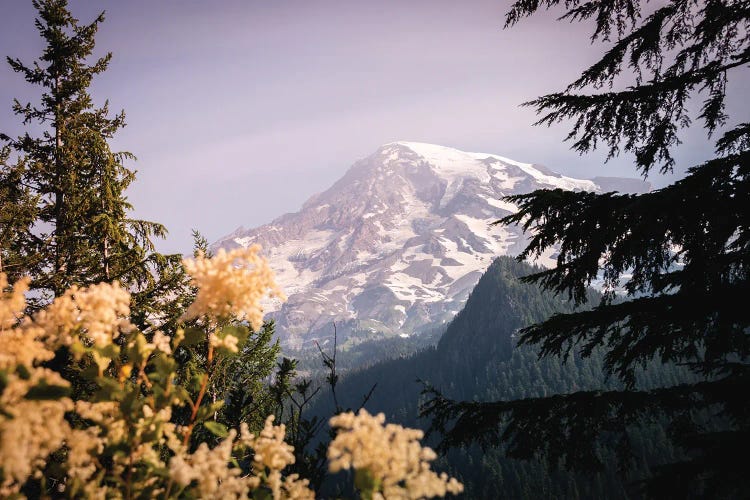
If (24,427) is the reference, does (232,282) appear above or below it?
above

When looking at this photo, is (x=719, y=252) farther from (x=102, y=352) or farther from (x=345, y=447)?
(x=102, y=352)

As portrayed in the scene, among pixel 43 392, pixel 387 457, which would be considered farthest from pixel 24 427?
pixel 387 457

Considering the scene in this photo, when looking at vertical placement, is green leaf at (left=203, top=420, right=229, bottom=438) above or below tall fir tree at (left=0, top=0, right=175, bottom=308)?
below

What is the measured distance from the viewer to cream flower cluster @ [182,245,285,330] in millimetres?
1604

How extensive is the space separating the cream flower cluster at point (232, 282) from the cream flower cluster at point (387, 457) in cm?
60

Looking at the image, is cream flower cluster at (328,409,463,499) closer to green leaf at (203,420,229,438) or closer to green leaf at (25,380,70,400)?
green leaf at (203,420,229,438)

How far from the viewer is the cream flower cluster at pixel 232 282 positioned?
1.60 meters

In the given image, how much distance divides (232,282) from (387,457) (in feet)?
3.00

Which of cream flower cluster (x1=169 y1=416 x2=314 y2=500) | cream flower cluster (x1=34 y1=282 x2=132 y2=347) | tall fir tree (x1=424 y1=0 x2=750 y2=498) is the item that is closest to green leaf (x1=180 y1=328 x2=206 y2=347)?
cream flower cluster (x1=34 y1=282 x2=132 y2=347)

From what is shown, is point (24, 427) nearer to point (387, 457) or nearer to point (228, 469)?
point (228, 469)

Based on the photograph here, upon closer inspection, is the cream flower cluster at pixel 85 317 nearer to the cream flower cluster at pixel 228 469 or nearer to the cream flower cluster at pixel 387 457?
the cream flower cluster at pixel 228 469

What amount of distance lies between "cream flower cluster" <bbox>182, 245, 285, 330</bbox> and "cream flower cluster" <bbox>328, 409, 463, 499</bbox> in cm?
60

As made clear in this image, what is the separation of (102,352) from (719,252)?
528cm

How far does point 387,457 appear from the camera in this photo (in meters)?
1.28
